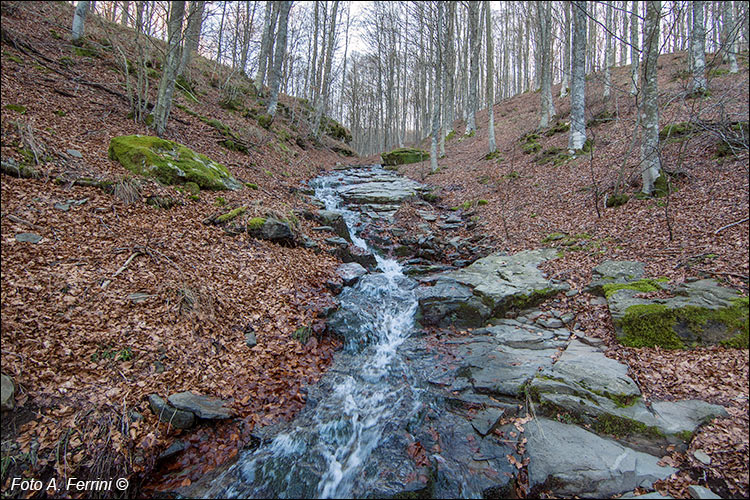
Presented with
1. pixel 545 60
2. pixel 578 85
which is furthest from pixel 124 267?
pixel 545 60

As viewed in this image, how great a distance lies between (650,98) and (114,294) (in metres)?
11.0

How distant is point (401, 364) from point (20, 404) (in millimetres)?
4626

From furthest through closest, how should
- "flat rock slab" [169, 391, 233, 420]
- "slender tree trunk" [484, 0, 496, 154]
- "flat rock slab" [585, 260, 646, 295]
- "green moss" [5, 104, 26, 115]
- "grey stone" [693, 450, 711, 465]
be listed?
"slender tree trunk" [484, 0, 496, 154] < "green moss" [5, 104, 26, 115] < "flat rock slab" [585, 260, 646, 295] < "flat rock slab" [169, 391, 233, 420] < "grey stone" [693, 450, 711, 465]

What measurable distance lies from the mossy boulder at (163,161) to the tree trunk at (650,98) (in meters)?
10.5

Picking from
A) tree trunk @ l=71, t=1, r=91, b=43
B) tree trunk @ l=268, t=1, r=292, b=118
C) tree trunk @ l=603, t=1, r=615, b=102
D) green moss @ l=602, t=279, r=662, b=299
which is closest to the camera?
green moss @ l=602, t=279, r=662, b=299

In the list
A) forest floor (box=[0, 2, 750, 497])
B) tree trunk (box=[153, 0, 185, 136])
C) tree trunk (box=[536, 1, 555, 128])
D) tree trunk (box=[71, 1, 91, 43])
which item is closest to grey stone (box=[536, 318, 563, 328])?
forest floor (box=[0, 2, 750, 497])

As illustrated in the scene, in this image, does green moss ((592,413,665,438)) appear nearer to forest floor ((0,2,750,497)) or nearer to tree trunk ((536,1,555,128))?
forest floor ((0,2,750,497))

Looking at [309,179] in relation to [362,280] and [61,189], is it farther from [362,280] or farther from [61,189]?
[61,189]

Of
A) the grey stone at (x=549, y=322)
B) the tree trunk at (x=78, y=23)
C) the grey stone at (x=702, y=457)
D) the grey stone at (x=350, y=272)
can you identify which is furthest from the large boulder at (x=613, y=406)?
the tree trunk at (x=78, y=23)

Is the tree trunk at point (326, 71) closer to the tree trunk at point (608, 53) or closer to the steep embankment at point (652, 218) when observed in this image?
the steep embankment at point (652, 218)

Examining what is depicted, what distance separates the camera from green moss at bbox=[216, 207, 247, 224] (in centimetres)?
732

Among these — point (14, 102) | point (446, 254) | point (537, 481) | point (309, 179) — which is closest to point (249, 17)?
point (309, 179)

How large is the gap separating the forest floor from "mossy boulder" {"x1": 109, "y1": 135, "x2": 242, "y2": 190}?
1.02 feet

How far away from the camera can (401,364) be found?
5527 millimetres
